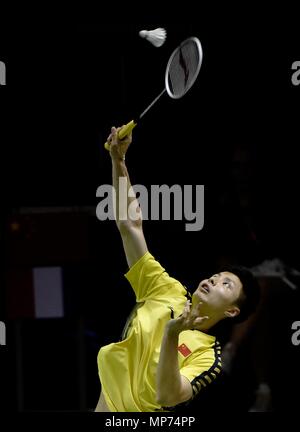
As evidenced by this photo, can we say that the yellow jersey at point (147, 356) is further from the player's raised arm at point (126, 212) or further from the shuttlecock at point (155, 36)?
the shuttlecock at point (155, 36)

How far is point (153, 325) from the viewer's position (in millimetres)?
3984

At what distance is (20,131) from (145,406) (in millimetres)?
2183

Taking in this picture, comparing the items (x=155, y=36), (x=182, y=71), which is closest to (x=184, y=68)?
(x=182, y=71)

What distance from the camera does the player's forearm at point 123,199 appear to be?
4.15 meters

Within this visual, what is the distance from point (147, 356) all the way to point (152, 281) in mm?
321

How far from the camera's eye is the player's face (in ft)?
12.7

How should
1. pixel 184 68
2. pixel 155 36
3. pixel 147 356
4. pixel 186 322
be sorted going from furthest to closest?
pixel 155 36 < pixel 184 68 < pixel 147 356 < pixel 186 322

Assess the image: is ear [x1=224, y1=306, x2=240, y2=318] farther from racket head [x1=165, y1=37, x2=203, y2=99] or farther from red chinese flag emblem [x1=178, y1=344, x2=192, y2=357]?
racket head [x1=165, y1=37, x2=203, y2=99]

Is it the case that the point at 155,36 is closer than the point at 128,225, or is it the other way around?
the point at 128,225

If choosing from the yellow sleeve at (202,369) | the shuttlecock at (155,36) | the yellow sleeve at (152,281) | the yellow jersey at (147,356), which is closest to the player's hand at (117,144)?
the yellow sleeve at (152,281)

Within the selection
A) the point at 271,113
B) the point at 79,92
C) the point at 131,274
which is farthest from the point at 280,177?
the point at 131,274

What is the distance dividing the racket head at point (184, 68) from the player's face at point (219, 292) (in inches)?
29.9

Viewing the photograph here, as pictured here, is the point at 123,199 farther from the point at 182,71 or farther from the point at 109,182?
the point at 109,182

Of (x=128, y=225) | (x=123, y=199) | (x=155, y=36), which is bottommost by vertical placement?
(x=128, y=225)
